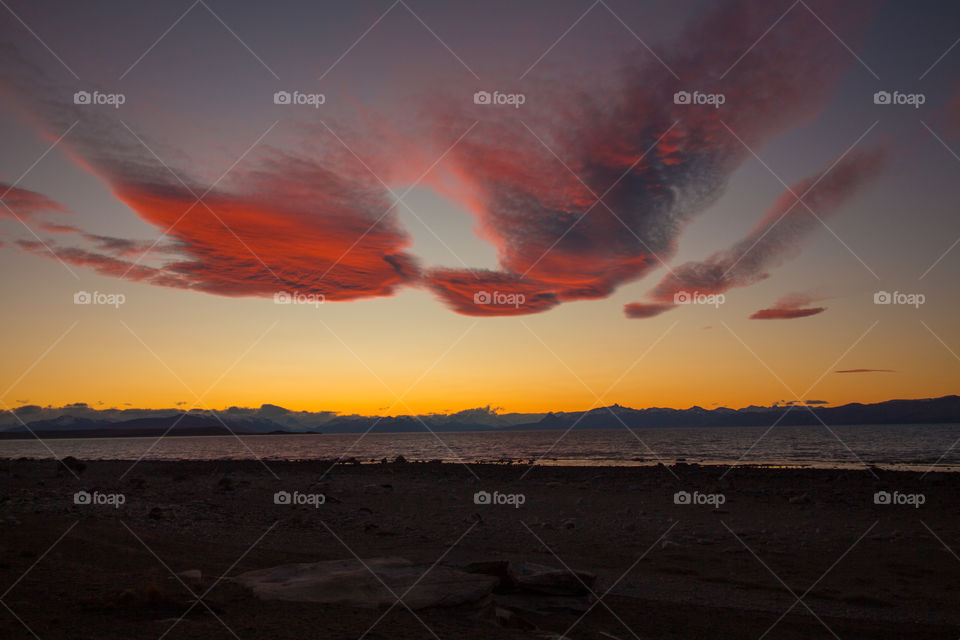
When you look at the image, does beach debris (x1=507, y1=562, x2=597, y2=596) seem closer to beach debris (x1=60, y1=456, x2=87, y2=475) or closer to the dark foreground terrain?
the dark foreground terrain

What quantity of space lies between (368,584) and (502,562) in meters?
2.01

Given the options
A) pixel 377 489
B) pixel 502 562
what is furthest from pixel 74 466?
pixel 502 562

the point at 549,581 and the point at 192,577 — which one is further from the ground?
the point at 549,581

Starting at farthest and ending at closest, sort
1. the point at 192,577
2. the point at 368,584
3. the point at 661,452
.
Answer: the point at 661,452
the point at 192,577
the point at 368,584

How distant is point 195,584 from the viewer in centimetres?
800

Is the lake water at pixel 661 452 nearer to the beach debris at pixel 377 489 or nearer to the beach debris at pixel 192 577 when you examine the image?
the beach debris at pixel 377 489

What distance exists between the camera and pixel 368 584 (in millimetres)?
7805

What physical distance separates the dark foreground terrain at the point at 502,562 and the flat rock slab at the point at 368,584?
6 centimetres

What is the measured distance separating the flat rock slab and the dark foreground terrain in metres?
0.06

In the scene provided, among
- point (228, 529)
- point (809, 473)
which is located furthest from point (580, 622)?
point (809, 473)

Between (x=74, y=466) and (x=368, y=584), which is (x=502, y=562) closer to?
(x=368, y=584)

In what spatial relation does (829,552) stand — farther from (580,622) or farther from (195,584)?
(195,584)

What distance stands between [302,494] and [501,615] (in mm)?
17469

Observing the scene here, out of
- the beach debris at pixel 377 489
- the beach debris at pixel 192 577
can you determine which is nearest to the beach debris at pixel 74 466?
the beach debris at pixel 377 489
